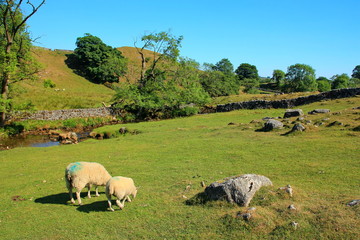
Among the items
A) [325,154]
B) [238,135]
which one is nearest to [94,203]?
[325,154]

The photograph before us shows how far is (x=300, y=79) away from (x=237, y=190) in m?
94.0

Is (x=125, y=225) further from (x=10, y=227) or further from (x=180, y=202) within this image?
(x=10, y=227)

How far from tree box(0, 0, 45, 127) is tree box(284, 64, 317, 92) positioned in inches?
3105

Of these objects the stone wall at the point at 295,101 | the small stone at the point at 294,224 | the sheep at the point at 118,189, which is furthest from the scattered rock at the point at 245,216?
the stone wall at the point at 295,101

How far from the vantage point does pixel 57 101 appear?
51.7 metres

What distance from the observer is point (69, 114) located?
41.6 meters

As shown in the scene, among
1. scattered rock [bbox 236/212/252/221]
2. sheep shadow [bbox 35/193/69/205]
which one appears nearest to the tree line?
sheep shadow [bbox 35/193/69/205]

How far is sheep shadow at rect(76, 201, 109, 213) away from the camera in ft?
33.2

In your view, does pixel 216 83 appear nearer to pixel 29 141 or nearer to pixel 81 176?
pixel 29 141

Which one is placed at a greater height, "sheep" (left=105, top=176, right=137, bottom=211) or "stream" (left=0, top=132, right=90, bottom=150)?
"sheep" (left=105, top=176, right=137, bottom=211)

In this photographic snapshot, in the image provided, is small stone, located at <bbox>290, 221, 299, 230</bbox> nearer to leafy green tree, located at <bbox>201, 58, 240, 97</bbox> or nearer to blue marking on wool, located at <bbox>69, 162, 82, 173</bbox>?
blue marking on wool, located at <bbox>69, 162, 82, 173</bbox>

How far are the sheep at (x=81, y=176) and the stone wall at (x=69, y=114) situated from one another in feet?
Answer: 104

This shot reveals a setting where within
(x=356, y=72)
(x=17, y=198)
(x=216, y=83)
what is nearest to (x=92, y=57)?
(x=216, y=83)

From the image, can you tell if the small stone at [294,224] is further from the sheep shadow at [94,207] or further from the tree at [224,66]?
the tree at [224,66]
